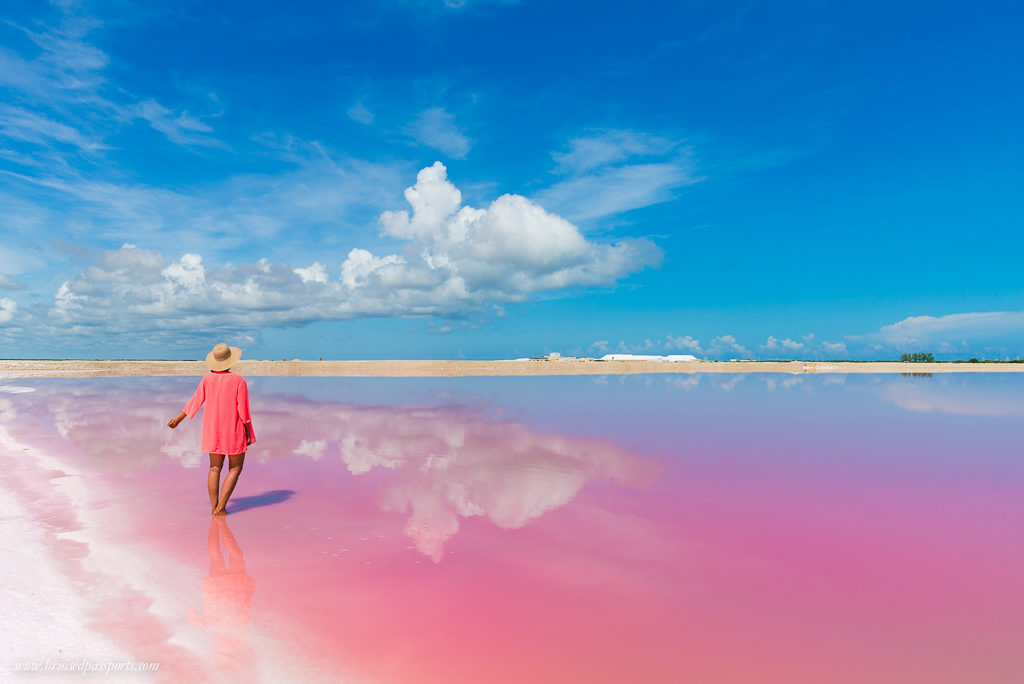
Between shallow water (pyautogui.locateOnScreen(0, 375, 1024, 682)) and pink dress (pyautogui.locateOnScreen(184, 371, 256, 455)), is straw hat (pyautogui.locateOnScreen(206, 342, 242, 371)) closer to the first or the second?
pink dress (pyautogui.locateOnScreen(184, 371, 256, 455))

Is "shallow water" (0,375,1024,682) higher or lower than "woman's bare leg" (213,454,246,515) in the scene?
lower

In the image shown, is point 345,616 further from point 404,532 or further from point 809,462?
point 809,462


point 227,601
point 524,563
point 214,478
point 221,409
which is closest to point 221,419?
point 221,409

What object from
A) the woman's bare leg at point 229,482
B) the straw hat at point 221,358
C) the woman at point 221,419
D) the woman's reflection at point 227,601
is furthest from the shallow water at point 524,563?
the straw hat at point 221,358

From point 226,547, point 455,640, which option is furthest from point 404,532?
point 455,640

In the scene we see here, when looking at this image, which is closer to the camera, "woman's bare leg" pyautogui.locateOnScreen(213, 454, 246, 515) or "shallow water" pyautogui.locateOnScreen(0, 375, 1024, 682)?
"shallow water" pyautogui.locateOnScreen(0, 375, 1024, 682)

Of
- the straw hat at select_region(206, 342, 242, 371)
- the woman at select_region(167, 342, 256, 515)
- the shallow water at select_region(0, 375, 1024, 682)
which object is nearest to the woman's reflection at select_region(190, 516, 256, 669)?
the shallow water at select_region(0, 375, 1024, 682)

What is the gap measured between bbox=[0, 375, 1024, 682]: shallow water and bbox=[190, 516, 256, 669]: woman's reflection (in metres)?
0.02

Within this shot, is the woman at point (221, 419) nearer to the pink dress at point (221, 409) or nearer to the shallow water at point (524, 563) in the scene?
the pink dress at point (221, 409)

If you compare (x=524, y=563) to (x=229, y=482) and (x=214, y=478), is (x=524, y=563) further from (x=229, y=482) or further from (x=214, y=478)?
(x=214, y=478)

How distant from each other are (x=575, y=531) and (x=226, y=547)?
361cm

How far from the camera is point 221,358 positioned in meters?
7.07

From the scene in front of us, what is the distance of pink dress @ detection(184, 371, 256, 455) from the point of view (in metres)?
6.86

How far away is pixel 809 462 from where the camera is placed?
1059 cm
